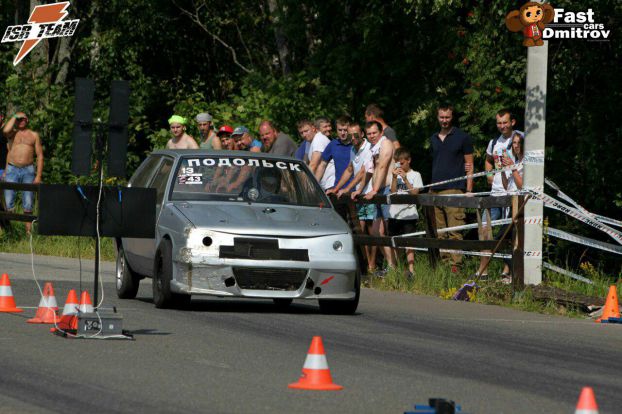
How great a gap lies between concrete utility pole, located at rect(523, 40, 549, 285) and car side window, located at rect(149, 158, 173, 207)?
4.22 metres

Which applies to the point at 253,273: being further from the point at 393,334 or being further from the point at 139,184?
the point at 139,184

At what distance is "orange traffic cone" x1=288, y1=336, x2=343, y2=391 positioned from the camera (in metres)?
9.41

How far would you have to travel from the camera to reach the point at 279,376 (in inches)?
393

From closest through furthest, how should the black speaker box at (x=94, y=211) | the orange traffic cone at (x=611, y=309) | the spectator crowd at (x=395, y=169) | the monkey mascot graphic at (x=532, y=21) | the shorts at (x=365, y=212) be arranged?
1. the black speaker box at (x=94, y=211)
2. the orange traffic cone at (x=611, y=309)
3. the monkey mascot graphic at (x=532, y=21)
4. the spectator crowd at (x=395, y=169)
5. the shorts at (x=365, y=212)

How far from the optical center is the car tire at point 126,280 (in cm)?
1599

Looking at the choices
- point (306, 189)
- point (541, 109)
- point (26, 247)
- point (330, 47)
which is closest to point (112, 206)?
point (306, 189)

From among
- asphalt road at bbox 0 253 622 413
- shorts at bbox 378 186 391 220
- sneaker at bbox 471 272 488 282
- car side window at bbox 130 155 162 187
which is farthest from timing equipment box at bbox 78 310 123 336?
shorts at bbox 378 186 391 220

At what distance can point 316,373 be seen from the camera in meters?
9.45

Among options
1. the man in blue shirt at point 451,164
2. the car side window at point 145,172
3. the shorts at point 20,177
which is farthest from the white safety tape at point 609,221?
the shorts at point 20,177

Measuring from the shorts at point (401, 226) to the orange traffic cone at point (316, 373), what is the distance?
32.9 ft

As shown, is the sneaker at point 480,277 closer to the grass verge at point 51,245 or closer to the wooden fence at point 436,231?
the wooden fence at point 436,231

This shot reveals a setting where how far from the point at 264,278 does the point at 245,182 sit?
156 cm

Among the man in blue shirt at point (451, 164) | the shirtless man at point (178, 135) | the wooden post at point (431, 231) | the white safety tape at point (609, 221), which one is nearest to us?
the white safety tape at point (609, 221)

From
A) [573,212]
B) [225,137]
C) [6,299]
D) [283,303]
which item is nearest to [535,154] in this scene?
[573,212]
